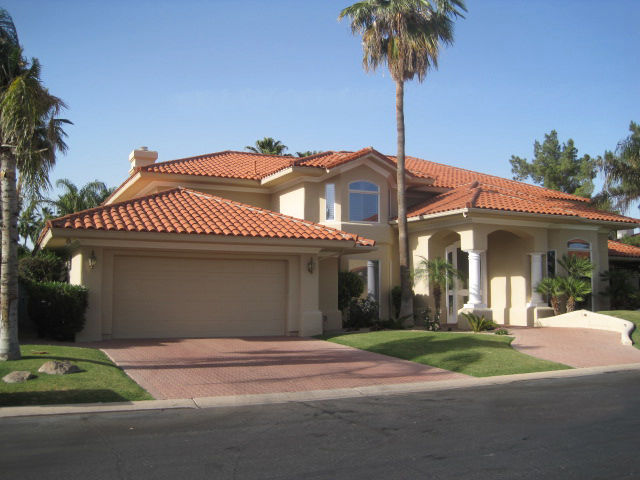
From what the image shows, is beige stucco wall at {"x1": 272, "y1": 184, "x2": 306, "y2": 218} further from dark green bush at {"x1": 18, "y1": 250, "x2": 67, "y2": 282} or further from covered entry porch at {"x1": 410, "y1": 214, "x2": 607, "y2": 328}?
dark green bush at {"x1": 18, "y1": 250, "x2": 67, "y2": 282}

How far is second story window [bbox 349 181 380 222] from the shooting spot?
23.5 m

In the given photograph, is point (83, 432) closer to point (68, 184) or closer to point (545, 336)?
point (545, 336)

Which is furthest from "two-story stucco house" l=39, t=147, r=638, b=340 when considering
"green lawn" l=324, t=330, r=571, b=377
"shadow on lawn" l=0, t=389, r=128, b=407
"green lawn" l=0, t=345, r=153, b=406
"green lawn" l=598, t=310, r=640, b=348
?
"shadow on lawn" l=0, t=389, r=128, b=407

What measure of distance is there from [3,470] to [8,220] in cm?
707

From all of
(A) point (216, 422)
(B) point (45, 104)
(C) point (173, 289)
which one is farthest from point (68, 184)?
(A) point (216, 422)

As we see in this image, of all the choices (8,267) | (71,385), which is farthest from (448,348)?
(8,267)

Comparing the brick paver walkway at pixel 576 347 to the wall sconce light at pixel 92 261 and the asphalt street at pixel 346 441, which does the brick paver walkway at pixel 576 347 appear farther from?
the wall sconce light at pixel 92 261

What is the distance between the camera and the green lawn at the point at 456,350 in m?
13.7

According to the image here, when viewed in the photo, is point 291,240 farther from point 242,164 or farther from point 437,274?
point 242,164

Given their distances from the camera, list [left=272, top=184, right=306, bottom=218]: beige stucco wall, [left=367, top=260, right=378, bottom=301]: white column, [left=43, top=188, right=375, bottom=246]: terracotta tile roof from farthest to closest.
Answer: [left=367, top=260, right=378, bottom=301]: white column, [left=272, top=184, right=306, bottom=218]: beige stucco wall, [left=43, top=188, right=375, bottom=246]: terracotta tile roof

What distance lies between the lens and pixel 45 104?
12703 mm

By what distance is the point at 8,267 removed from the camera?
12062 mm

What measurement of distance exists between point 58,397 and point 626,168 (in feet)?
82.4

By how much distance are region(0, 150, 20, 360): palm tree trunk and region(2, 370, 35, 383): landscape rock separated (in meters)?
1.49
